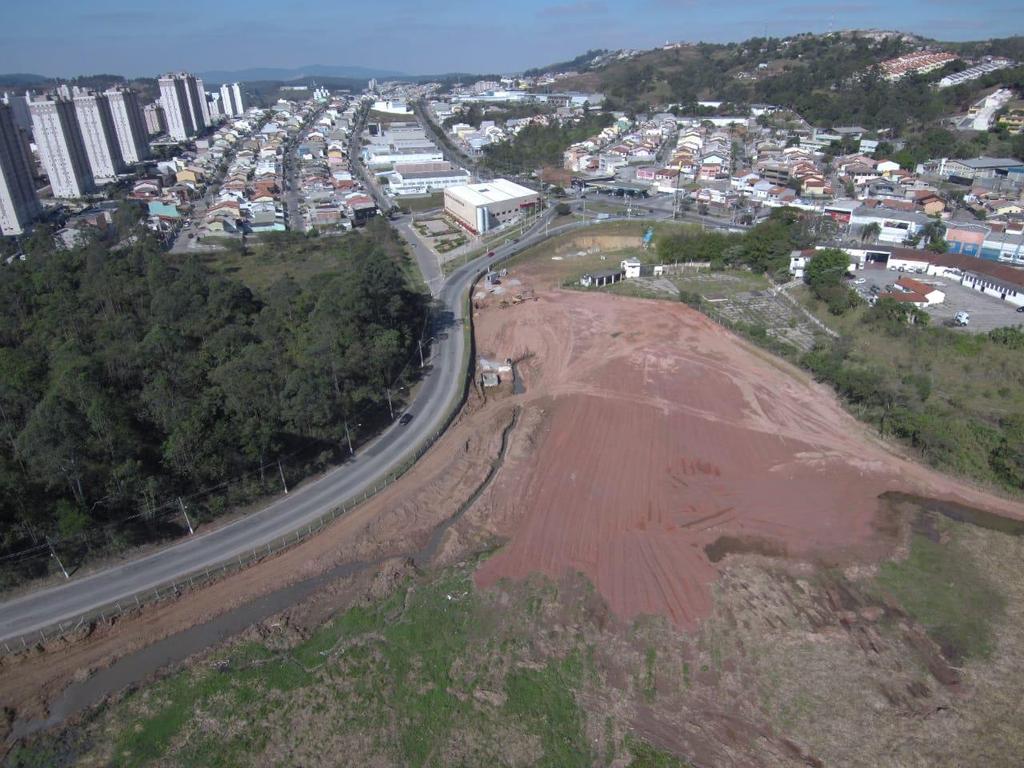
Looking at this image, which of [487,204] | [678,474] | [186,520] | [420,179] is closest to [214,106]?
→ [420,179]

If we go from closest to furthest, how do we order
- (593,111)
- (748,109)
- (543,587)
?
(543,587) → (748,109) → (593,111)

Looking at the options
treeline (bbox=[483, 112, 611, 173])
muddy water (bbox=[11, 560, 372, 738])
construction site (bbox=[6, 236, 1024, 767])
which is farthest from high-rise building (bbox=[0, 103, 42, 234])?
muddy water (bbox=[11, 560, 372, 738])

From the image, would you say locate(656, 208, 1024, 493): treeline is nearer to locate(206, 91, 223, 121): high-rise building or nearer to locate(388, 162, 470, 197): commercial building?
locate(388, 162, 470, 197): commercial building

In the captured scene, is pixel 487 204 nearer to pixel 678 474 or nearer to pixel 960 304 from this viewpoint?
pixel 960 304

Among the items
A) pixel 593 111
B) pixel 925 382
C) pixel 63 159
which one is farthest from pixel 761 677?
pixel 593 111

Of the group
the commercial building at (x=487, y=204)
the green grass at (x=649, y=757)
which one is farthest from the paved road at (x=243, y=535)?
the commercial building at (x=487, y=204)

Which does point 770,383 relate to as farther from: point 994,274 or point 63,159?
point 63,159

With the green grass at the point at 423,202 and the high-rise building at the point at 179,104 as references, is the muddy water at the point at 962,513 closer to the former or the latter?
the green grass at the point at 423,202
